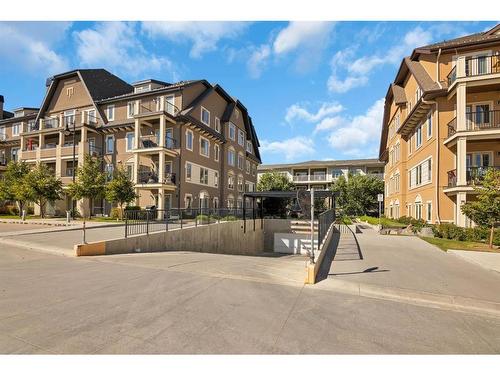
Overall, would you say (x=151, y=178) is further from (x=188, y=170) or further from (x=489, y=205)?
(x=489, y=205)

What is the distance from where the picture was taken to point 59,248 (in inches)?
465

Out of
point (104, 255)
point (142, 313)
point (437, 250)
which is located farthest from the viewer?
point (437, 250)

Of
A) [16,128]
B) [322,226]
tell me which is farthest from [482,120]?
[16,128]

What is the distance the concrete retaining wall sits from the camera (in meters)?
11.8

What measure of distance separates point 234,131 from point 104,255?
2878 cm

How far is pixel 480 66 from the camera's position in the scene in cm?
1891

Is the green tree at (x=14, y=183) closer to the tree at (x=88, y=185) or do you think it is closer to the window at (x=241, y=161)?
the tree at (x=88, y=185)

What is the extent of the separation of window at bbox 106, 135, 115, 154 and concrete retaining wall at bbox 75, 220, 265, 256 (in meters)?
17.0

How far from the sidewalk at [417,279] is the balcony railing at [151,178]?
18.1 metres

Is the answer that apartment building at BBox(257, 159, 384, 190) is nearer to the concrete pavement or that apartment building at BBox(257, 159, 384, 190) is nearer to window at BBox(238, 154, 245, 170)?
window at BBox(238, 154, 245, 170)

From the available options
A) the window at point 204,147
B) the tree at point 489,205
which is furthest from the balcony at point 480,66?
the window at point 204,147
